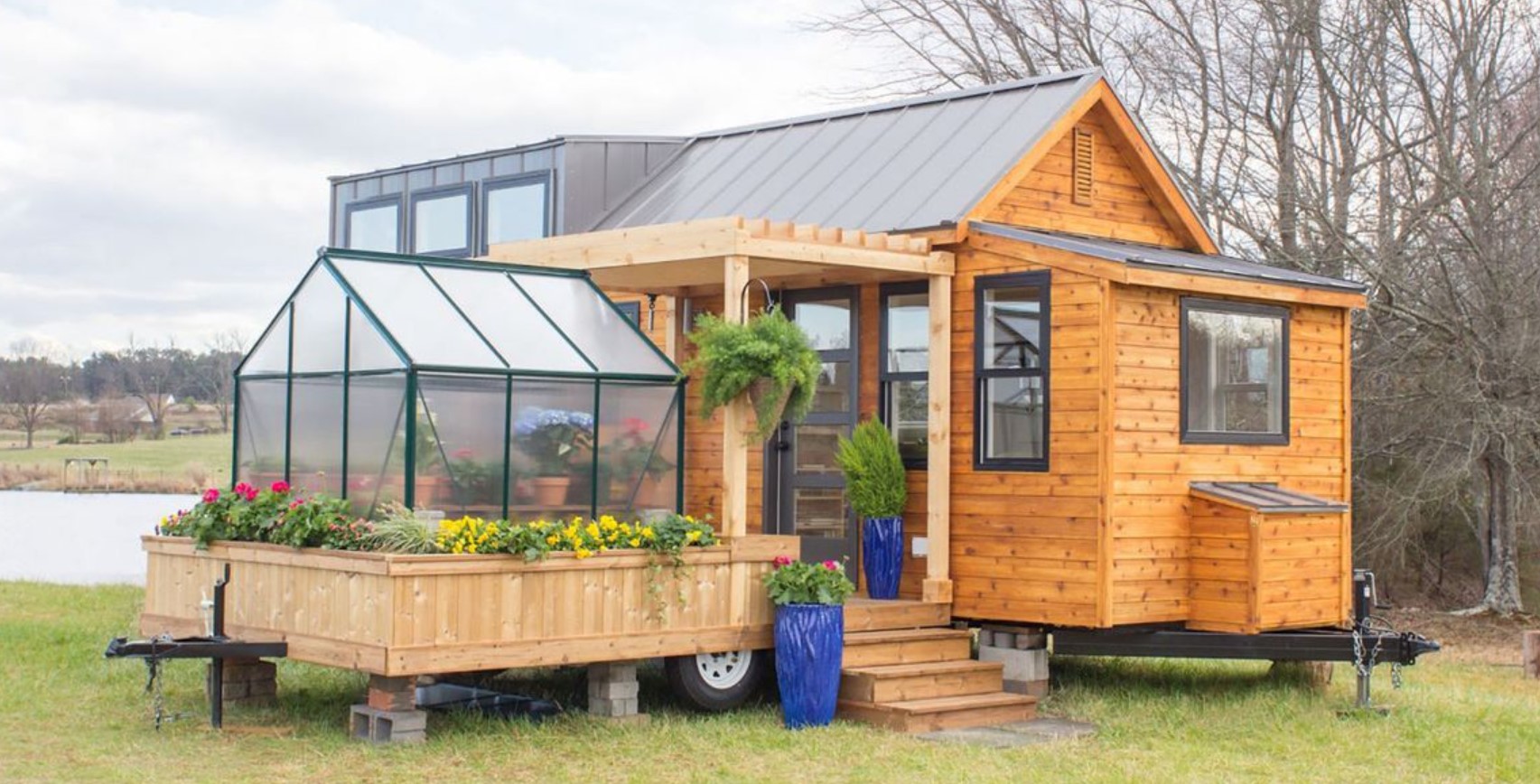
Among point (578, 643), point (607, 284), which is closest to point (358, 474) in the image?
point (578, 643)

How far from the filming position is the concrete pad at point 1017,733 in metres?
10.6

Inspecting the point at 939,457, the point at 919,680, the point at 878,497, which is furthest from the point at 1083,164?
the point at 919,680

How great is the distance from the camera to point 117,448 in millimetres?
43844

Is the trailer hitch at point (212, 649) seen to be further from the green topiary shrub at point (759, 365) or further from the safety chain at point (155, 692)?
the green topiary shrub at point (759, 365)

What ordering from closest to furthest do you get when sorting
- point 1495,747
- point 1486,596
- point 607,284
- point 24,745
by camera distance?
point 24,745
point 1495,747
point 607,284
point 1486,596

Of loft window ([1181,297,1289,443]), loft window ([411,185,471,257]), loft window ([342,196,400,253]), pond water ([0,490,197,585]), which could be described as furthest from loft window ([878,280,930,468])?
pond water ([0,490,197,585])

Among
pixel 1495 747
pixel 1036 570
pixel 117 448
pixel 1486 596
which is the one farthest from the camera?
pixel 117 448

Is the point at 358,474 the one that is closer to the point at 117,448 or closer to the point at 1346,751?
the point at 1346,751

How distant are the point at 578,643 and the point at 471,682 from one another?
8.93 feet

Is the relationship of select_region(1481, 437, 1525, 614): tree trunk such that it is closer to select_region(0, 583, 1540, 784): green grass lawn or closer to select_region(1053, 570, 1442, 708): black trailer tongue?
select_region(0, 583, 1540, 784): green grass lawn

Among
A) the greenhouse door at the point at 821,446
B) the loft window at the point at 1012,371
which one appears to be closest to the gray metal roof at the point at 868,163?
the greenhouse door at the point at 821,446

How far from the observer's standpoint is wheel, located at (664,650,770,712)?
36.7 ft

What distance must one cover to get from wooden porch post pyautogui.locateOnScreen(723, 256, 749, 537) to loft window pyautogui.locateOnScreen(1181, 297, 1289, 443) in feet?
10.3

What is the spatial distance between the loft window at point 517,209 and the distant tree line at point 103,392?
24702 mm
